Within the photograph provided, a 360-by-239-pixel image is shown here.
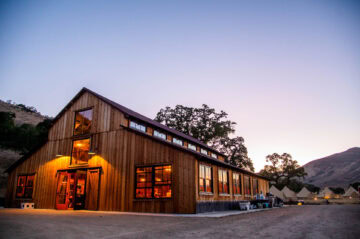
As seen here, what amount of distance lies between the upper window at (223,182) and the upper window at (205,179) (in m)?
1.96

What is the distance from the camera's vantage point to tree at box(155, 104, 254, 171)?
133 ft

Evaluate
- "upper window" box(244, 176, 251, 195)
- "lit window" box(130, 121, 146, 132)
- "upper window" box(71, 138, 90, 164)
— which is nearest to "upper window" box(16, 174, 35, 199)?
"upper window" box(71, 138, 90, 164)

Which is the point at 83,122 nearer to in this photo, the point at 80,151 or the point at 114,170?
the point at 80,151

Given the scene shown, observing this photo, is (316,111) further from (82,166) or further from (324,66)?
(82,166)

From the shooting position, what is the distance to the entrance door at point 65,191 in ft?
59.3

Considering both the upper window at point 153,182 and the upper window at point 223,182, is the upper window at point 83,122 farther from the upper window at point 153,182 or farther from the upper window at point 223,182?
the upper window at point 223,182

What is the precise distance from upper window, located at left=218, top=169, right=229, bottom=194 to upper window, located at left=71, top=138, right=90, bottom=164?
10.5 meters

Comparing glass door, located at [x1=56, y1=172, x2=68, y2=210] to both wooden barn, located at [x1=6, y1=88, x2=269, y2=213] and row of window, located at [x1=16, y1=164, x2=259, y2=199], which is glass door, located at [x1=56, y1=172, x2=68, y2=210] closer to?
wooden barn, located at [x1=6, y1=88, x2=269, y2=213]

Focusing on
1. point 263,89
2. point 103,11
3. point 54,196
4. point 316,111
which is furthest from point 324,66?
point 54,196

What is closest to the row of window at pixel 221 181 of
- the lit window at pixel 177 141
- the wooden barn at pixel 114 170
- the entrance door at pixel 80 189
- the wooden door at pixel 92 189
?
the wooden barn at pixel 114 170

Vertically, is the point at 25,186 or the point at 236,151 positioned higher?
the point at 236,151

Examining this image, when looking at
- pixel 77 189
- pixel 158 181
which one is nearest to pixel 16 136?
pixel 77 189

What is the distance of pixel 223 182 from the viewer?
1869 centimetres

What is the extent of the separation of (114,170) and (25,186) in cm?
976
